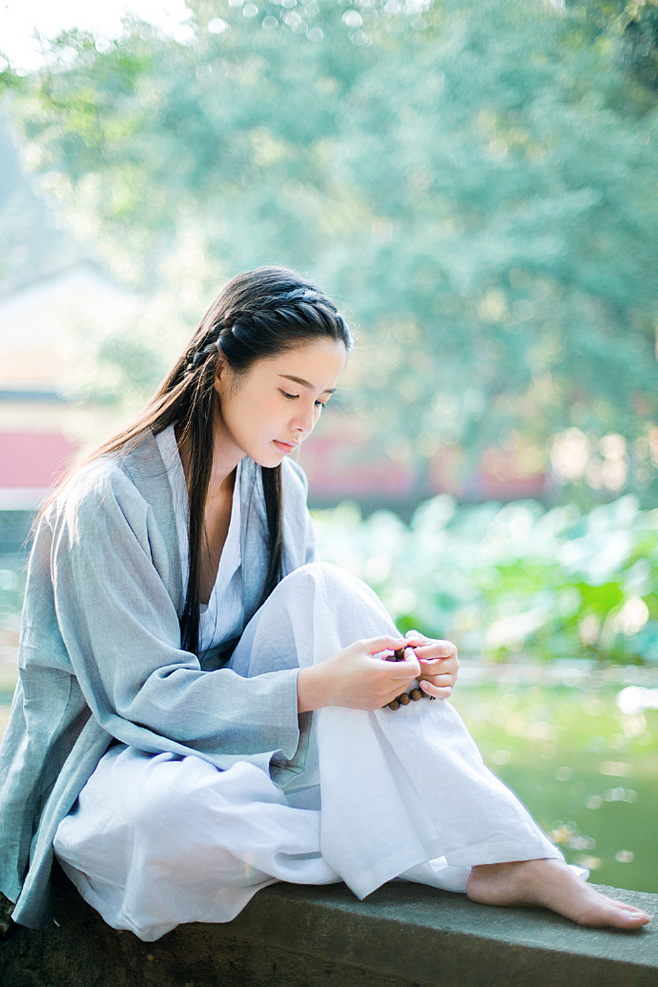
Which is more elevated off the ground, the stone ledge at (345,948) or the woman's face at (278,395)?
the woman's face at (278,395)

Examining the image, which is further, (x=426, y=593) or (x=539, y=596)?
(x=426, y=593)

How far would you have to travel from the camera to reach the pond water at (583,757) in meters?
1.80

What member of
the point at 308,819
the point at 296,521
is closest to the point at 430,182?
the point at 296,521

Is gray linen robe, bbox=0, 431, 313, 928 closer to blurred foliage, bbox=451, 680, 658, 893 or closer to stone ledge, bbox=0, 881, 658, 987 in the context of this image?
stone ledge, bbox=0, 881, 658, 987

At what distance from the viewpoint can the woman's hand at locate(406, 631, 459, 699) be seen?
3.74 ft

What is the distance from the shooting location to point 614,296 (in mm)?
6633

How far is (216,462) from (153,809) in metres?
0.55

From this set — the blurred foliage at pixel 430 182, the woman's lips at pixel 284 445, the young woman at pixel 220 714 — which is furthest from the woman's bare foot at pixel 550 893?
the blurred foliage at pixel 430 182

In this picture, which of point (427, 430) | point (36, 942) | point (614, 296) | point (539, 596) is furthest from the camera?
point (427, 430)

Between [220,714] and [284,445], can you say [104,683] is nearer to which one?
[220,714]

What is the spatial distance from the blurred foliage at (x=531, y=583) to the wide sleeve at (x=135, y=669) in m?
2.47

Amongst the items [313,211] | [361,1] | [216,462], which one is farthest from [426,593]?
[361,1]

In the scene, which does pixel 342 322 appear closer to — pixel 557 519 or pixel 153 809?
pixel 153 809

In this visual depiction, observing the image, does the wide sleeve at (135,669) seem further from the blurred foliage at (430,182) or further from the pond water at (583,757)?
the blurred foliage at (430,182)
